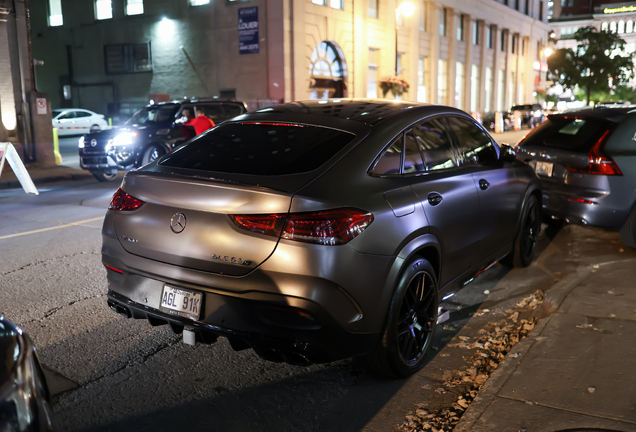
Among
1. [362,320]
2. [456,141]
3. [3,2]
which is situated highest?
[3,2]

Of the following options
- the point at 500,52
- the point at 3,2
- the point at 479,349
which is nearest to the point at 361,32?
the point at 3,2

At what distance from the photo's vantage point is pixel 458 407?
355cm

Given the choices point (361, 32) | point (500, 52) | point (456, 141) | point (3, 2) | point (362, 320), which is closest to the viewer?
point (362, 320)

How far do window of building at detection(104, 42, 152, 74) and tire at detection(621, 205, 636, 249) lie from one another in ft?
104

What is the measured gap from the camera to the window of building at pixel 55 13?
38.1m

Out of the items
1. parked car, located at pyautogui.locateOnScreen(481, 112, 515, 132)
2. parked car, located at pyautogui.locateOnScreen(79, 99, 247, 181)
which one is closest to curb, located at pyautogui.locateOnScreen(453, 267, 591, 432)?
parked car, located at pyautogui.locateOnScreen(79, 99, 247, 181)

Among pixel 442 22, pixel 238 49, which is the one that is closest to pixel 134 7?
pixel 238 49

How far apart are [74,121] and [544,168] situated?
98.5ft

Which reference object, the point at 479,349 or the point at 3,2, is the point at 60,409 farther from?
the point at 3,2

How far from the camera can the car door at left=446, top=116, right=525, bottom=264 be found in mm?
4852

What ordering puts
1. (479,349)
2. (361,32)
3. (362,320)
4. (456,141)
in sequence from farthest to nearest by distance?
(361,32)
(456,141)
(479,349)
(362,320)

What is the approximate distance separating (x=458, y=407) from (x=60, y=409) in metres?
2.32

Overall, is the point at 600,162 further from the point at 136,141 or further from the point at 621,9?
the point at 621,9

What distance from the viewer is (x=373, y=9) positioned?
121ft
